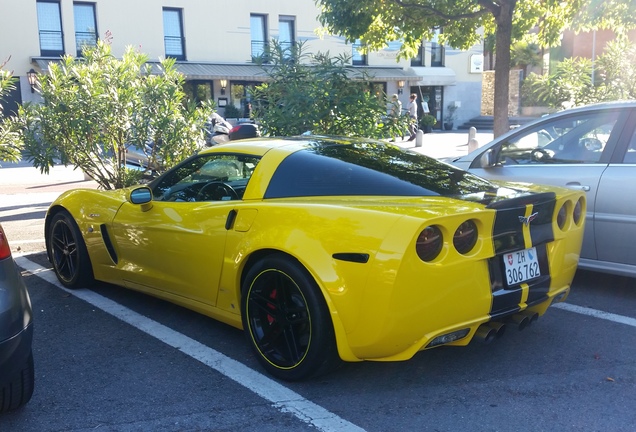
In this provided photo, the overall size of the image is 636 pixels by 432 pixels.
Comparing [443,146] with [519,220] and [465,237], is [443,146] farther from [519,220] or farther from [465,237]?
[465,237]

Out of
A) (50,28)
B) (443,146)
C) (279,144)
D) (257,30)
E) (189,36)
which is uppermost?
(257,30)

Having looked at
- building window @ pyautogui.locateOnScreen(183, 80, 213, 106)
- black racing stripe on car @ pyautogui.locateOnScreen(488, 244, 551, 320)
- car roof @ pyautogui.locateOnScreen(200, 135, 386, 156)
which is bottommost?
black racing stripe on car @ pyautogui.locateOnScreen(488, 244, 551, 320)

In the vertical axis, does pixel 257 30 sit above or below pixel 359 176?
above

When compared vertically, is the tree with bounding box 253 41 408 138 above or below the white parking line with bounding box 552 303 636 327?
above

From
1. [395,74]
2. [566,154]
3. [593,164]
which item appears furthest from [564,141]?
[395,74]

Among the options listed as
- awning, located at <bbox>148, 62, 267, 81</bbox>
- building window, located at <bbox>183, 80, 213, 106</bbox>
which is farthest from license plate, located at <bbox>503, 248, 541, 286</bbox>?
building window, located at <bbox>183, 80, 213, 106</bbox>

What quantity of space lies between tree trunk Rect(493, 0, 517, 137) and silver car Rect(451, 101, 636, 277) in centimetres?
541

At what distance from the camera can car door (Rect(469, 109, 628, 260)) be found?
541 centimetres

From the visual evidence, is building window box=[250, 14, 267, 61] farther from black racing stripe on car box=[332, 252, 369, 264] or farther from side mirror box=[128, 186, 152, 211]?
black racing stripe on car box=[332, 252, 369, 264]

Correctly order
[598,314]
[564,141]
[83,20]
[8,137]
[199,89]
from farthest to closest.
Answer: [199,89] < [83,20] < [8,137] < [564,141] < [598,314]

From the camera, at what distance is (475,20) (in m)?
12.4

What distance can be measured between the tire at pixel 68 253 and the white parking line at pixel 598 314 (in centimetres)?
384

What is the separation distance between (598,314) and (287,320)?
2602mm

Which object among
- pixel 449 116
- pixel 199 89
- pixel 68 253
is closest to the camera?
pixel 68 253
